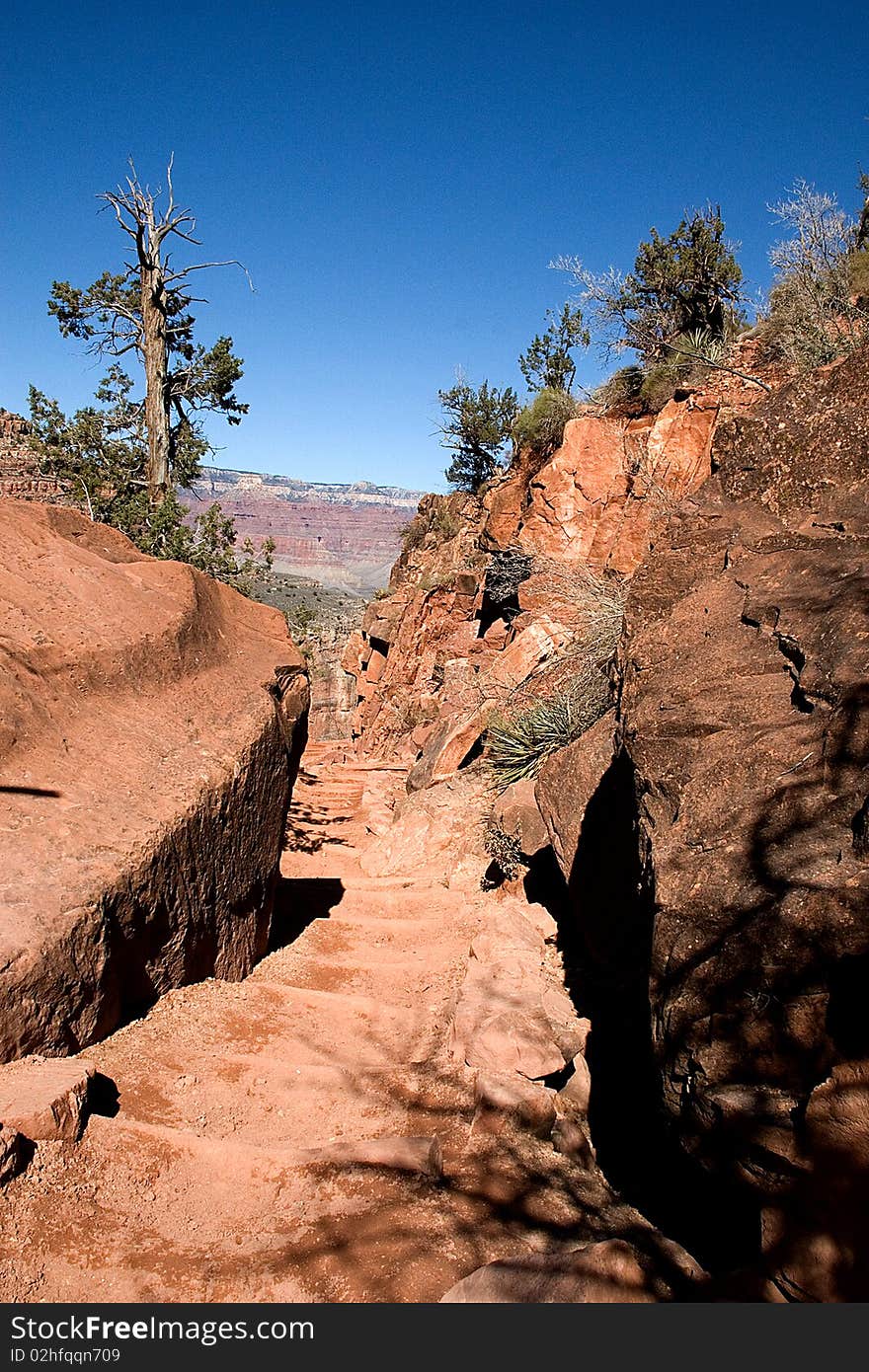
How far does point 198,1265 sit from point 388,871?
5083 mm

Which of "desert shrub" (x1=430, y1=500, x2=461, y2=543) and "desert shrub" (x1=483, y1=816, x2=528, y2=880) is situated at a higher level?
"desert shrub" (x1=430, y1=500, x2=461, y2=543)

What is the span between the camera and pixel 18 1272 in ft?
6.51

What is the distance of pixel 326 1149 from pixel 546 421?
14.3 m

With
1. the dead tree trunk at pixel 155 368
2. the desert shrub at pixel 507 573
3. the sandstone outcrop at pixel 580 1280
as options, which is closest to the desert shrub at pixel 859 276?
the desert shrub at pixel 507 573

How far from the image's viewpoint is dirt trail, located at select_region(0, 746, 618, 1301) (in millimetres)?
2143

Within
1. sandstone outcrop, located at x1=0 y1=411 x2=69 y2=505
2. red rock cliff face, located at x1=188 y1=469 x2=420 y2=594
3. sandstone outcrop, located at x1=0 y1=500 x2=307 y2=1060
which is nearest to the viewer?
sandstone outcrop, located at x1=0 y1=500 x2=307 y2=1060

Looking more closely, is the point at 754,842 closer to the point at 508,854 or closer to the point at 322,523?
the point at 508,854

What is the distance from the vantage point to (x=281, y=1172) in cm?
271

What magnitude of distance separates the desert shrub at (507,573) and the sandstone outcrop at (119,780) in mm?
8318

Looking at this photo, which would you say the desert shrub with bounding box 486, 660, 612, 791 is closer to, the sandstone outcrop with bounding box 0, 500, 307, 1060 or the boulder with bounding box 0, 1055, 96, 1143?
the sandstone outcrop with bounding box 0, 500, 307, 1060

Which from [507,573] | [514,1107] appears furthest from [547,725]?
[507,573]

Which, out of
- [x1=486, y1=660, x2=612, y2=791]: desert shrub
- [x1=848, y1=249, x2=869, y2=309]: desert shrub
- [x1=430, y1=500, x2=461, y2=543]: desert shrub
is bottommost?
[x1=486, y1=660, x2=612, y2=791]: desert shrub

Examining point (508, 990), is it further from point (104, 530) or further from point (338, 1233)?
point (104, 530)

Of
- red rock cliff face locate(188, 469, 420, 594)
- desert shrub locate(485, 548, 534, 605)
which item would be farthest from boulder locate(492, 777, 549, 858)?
red rock cliff face locate(188, 469, 420, 594)
